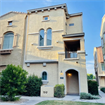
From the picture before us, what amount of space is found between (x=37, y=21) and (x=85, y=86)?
1097 cm

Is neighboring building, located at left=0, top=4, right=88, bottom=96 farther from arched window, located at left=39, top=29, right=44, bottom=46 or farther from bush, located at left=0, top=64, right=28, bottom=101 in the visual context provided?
bush, located at left=0, top=64, right=28, bottom=101

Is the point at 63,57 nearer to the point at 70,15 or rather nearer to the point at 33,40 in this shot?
the point at 33,40

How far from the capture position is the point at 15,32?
53.1ft

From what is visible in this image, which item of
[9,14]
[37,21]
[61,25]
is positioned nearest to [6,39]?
[9,14]

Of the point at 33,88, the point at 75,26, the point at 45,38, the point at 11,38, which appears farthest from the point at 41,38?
the point at 33,88

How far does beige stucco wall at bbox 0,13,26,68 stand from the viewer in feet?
49.6

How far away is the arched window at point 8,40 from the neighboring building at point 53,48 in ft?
3.07

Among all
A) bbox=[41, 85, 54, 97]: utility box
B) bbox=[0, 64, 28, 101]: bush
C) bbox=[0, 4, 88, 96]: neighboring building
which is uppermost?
bbox=[0, 4, 88, 96]: neighboring building

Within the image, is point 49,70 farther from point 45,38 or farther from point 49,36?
point 49,36

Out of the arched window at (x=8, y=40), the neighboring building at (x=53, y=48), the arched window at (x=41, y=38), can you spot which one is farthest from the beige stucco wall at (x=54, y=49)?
the arched window at (x=8, y=40)

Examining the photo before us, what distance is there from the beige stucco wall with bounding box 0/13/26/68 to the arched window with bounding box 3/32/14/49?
505 mm

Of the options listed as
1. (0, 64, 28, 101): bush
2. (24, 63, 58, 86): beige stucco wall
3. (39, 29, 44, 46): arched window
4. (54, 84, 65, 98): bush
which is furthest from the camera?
(39, 29, 44, 46): arched window

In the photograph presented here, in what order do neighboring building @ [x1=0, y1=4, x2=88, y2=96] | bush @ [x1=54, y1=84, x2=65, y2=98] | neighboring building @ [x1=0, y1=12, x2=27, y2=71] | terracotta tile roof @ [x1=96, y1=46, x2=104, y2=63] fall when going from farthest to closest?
terracotta tile roof @ [x1=96, y1=46, x2=104, y2=63]
neighboring building @ [x1=0, y1=12, x2=27, y2=71]
neighboring building @ [x1=0, y1=4, x2=88, y2=96]
bush @ [x1=54, y1=84, x2=65, y2=98]

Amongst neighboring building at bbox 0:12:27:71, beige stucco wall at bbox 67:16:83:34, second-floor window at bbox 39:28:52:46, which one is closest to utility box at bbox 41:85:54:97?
neighboring building at bbox 0:12:27:71
